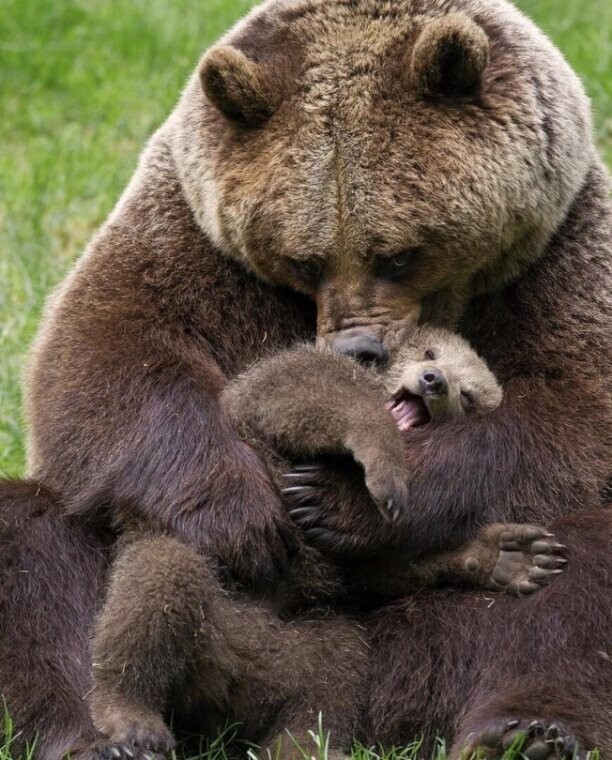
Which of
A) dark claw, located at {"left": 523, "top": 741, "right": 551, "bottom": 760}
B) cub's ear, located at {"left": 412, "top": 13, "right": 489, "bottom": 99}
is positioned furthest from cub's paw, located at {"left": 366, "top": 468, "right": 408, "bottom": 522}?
cub's ear, located at {"left": 412, "top": 13, "right": 489, "bottom": 99}

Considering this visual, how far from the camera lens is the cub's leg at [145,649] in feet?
18.0

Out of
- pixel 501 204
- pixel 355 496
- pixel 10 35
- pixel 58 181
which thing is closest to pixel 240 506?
pixel 355 496

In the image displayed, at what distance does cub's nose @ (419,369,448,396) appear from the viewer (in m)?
6.36

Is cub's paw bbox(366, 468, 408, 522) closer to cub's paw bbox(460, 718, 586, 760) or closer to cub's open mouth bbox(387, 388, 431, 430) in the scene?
cub's open mouth bbox(387, 388, 431, 430)

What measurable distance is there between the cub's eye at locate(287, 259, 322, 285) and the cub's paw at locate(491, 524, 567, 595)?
1.31 metres

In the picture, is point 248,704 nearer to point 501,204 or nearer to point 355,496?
point 355,496

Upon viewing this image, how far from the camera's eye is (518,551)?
6.29 metres

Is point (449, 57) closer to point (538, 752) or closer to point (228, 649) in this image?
point (228, 649)

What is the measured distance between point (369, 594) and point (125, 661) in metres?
1.38

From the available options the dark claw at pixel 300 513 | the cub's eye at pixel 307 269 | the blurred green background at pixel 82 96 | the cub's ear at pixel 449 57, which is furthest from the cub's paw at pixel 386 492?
the blurred green background at pixel 82 96

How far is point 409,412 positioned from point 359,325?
43cm

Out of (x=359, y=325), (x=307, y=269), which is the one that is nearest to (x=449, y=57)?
(x=307, y=269)

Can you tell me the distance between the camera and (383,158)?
6488 mm

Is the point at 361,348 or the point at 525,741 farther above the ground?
the point at 361,348
